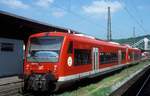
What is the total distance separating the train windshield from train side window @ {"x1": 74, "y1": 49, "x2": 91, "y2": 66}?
180cm

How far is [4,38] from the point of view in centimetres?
2772

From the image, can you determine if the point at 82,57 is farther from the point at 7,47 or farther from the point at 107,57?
the point at 7,47

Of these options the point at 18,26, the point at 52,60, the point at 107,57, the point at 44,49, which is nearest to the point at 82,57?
the point at 44,49

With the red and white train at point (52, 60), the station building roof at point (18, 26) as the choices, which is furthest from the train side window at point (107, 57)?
the red and white train at point (52, 60)

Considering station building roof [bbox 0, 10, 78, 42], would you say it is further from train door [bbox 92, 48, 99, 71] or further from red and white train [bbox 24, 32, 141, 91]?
red and white train [bbox 24, 32, 141, 91]

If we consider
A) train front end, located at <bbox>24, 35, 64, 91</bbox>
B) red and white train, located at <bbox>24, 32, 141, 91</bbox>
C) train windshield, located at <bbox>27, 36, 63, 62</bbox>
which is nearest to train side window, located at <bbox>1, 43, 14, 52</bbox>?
red and white train, located at <bbox>24, 32, 141, 91</bbox>

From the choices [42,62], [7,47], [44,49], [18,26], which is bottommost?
[42,62]

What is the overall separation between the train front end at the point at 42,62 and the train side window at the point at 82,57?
6.23 feet

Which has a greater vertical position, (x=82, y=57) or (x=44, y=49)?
(x=44, y=49)

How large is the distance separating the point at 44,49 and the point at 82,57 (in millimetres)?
3470

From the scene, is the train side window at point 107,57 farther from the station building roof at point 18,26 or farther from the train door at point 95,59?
the station building roof at point 18,26

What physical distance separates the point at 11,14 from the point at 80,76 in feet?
25.3

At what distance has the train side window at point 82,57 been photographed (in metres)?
19.2

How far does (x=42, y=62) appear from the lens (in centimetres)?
1731
